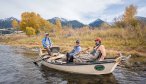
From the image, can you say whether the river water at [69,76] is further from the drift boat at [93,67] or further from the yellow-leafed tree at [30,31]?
the yellow-leafed tree at [30,31]

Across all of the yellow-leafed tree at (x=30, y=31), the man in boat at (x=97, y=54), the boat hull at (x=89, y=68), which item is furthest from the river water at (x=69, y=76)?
the yellow-leafed tree at (x=30, y=31)

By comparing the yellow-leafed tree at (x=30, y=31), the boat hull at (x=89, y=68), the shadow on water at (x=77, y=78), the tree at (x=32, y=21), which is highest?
the tree at (x=32, y=21)

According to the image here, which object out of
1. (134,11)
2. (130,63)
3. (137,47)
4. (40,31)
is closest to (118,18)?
(134,11)

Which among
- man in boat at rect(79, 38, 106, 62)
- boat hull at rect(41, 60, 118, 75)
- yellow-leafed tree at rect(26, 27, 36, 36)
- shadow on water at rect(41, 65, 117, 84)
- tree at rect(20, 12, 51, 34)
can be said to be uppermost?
tree at rect(20, 12, 51, 34)

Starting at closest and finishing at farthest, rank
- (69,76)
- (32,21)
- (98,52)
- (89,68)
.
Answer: (89,68) → (98,52) → (69,76) → (32,21)

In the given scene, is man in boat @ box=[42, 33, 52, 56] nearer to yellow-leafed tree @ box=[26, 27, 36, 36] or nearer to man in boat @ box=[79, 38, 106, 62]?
man in boat @ box=[79, 38, 106, 62]

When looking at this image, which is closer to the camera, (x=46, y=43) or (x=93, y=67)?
(x=93, y=67)

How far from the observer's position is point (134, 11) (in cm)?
5666

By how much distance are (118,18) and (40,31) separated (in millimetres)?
35728

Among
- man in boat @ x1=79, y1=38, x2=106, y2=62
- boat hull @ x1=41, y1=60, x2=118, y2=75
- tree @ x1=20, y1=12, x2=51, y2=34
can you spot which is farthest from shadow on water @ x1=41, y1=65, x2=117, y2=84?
tree @ x1=20, y1=12, x2=51, y2=34

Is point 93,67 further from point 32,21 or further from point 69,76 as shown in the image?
point 32,21

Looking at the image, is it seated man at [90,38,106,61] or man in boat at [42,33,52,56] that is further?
man in boat at [42,33,52,56]

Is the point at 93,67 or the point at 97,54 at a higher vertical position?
the point at 97,54

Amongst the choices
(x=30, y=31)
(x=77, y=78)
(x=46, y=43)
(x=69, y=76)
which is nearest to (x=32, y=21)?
(x=30, y=31)
